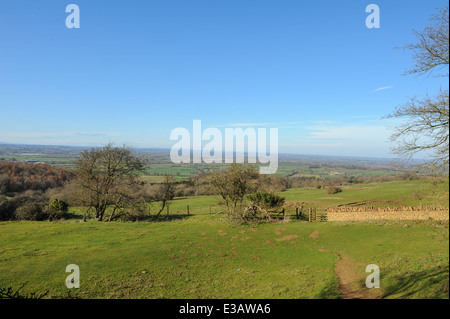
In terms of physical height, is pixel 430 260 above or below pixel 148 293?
above

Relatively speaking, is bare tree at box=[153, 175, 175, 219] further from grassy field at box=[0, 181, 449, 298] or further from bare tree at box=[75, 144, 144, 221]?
grassy field at box=[0, 181, 449, 298]

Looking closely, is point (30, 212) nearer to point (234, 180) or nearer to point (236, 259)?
point (234, 180)

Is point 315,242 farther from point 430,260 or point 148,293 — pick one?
point 148,293

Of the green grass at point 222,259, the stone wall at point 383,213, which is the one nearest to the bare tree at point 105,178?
the green grass at point 222,259

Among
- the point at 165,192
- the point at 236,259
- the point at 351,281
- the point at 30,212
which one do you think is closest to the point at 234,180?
the point at 165,192

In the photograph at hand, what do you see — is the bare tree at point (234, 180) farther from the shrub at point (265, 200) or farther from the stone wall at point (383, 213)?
the stone wall at point (383, 213)
